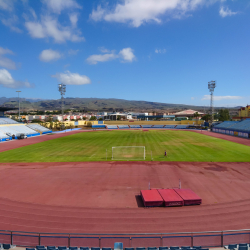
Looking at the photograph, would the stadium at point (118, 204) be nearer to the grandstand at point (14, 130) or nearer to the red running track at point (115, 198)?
the red running track at point (115, 198)

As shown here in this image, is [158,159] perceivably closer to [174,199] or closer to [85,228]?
[174,199]

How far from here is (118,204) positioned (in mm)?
15023

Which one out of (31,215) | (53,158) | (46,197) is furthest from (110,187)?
(53,158)

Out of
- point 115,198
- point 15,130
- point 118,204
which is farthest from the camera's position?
point 15,130

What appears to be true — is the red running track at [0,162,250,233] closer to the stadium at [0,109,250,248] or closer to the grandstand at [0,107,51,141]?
the stadium at [0,109,250,248]

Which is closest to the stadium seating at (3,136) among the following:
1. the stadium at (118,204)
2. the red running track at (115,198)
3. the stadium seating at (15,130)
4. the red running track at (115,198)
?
the stadium seating at (15,130)

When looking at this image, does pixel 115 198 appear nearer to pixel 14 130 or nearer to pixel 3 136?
pixel 3 136

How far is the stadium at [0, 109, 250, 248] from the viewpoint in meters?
10.5

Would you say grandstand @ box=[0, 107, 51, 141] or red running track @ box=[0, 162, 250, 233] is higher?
grandstand @ box=[0, 107, 51, 141]

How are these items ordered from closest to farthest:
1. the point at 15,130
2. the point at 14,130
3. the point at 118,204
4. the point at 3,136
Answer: the point at 118,204
the point at 3,136
the point at 14,130
the point at 15,130

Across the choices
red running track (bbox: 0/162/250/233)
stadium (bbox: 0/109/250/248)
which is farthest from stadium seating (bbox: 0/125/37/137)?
red running track (bbox: 0/162/250/233)

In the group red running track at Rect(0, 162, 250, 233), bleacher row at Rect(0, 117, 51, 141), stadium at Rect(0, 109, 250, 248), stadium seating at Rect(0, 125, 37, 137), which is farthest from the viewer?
stadium seating at Rect(0, 125, 37, 137)

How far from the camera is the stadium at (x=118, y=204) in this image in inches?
412

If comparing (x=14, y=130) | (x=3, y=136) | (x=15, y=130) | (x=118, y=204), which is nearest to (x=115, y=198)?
(x=118, y=204)
